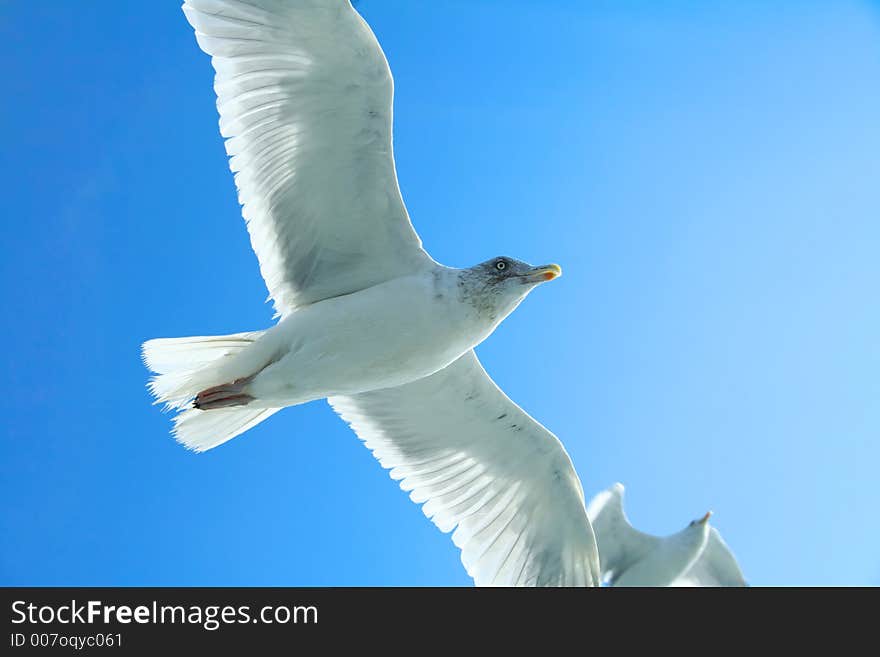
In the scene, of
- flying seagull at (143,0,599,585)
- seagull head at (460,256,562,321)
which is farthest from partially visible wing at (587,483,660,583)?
seagull head at (460,256,562,321)

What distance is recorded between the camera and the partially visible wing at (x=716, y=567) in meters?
9.52

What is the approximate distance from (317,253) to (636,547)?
5.66 meters

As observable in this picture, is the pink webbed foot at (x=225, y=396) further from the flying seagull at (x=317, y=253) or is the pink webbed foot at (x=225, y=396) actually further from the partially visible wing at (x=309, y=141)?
the partially visible wing at (x=309, y=141)

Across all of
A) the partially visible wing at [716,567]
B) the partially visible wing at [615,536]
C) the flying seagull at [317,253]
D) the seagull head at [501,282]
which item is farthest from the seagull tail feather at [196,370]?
the partially visible wing at [716,567]

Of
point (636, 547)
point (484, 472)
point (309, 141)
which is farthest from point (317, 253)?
point (636, 547)

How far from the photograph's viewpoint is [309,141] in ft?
14.4

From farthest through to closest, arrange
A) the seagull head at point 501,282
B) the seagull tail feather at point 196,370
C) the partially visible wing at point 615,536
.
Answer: the partially visible wing at point 615,536
the seagull tail feather at point 196,370
the seagull head at point 501,282

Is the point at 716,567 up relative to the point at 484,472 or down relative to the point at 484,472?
up

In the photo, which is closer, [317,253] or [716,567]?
[317,253]

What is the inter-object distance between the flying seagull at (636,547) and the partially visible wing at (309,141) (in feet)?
15.9

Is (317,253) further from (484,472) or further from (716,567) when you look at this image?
(716,567)

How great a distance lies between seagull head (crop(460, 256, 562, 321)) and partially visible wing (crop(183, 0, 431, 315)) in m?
0.40
